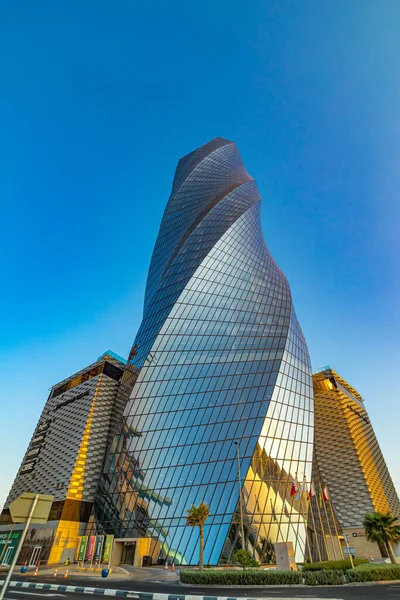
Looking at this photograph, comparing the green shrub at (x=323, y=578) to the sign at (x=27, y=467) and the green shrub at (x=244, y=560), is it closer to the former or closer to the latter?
the green shrub at (x=244, y=560)

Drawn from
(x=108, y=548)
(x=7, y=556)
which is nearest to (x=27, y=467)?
(x=7, y=556)

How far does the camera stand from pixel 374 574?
24406 millimetres

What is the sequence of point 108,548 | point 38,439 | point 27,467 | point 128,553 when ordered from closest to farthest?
point 108,548 → point 128,553 → point 27,467 → point 38,439

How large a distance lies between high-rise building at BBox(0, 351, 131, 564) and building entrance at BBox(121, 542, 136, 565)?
393 inches

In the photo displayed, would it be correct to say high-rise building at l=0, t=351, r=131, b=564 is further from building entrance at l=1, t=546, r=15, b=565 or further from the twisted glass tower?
the twisted glass tower

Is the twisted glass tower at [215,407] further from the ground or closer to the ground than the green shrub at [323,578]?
further from the ground

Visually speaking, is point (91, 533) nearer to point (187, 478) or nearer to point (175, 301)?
point (187, 478)

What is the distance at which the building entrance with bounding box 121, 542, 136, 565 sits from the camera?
46188 millimetres

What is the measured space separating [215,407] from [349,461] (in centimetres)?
4591

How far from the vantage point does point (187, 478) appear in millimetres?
46219

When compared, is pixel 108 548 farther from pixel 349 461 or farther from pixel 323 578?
pixel 349 461

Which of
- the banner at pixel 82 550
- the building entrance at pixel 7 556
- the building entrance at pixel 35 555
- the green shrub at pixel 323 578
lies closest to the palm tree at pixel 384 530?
the green shrub at pixel 323 578

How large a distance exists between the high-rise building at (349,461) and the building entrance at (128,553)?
40.8m

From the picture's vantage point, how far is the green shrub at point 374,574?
79.1ft
